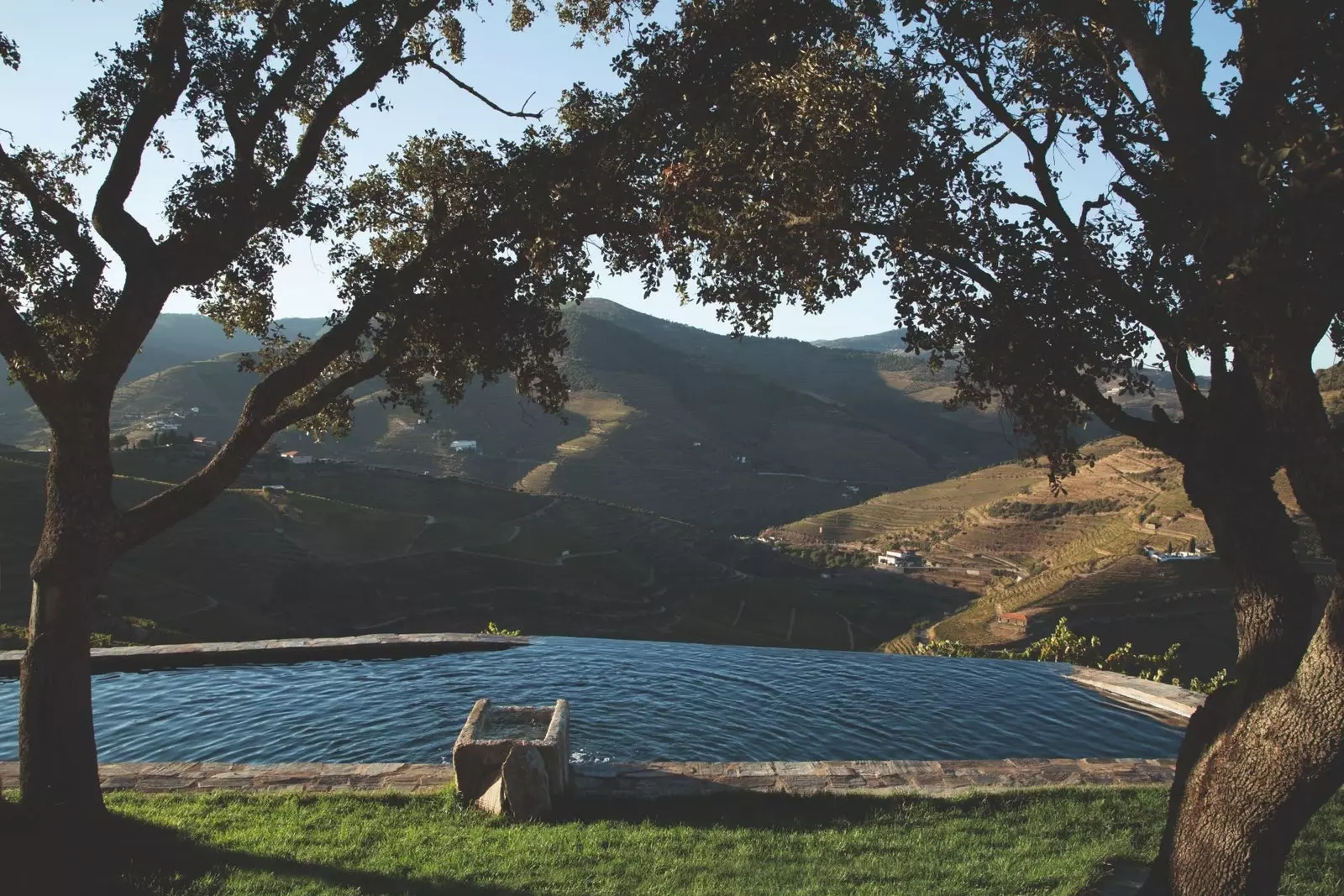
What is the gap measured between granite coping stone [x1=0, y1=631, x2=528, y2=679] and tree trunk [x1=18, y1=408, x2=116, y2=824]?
8.18 meters

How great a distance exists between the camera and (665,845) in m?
6.93

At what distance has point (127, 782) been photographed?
28.4 ft

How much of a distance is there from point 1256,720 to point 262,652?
14.5 meters

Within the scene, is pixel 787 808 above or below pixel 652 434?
below

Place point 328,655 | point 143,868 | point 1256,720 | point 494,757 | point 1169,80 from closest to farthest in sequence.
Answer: point 1256,720 → point 1169,80 → point 143,868 → point 494,757 → point 328,655

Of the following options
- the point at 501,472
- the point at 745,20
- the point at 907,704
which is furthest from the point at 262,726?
the point at 501,472

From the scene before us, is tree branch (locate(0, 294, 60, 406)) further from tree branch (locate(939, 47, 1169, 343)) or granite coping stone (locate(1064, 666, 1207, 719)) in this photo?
granite coping stone (locate(1064, 666, 1207, 719))

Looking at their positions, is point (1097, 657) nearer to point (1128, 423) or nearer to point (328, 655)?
point (1128, 423)

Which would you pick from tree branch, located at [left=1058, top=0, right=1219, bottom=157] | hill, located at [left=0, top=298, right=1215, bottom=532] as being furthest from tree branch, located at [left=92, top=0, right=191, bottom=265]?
hill, located at [left=0, top=298, right=1215, bottom=532]

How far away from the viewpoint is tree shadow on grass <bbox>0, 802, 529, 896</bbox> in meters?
5.92

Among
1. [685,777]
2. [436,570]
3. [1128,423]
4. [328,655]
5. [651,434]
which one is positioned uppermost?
[651,434]

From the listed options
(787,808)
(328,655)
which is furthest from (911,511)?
(787,808)

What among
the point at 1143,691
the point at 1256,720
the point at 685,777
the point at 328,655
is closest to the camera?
the point at 1256,720

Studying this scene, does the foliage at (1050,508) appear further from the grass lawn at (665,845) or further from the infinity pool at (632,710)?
the grass lawn at (665,845)
